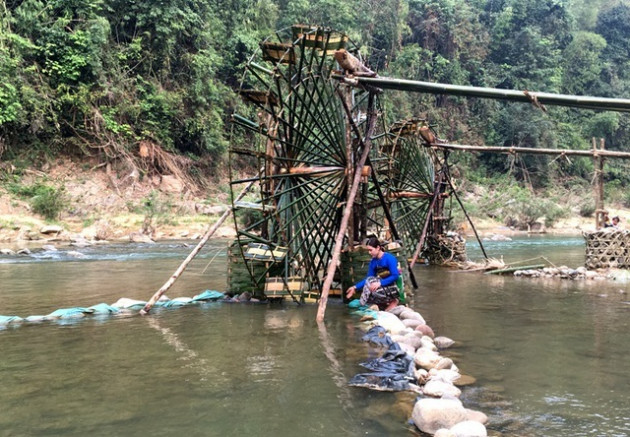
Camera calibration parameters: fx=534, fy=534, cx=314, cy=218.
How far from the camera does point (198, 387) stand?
17.3 feet

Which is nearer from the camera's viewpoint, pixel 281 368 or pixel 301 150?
pixel 281 368

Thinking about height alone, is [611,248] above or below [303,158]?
below

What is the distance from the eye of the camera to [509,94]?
7.55 metres

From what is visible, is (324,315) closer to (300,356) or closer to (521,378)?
(300,356)

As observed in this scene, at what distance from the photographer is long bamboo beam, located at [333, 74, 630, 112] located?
671 centimetres

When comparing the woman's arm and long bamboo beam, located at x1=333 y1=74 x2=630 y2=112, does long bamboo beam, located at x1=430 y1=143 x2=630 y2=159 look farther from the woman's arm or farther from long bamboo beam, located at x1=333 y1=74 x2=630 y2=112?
the woman's arm

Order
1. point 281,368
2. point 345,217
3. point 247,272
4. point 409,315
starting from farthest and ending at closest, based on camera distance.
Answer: point 247,272
point 345,217
point 409,315
point 281,368

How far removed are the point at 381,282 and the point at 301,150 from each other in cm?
355

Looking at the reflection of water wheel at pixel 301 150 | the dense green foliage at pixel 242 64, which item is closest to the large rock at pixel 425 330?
the reflection of water wheel at pixel 301 150

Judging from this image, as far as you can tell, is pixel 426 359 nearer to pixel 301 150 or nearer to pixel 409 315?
pixel 409 315

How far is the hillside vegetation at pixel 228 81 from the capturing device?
2788 centimetres

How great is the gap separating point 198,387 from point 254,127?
21.5ft

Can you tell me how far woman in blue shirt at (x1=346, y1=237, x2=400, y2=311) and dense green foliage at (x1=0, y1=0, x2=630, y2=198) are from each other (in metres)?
10.3

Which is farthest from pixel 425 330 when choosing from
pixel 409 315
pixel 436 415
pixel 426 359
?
pixel 436 415
